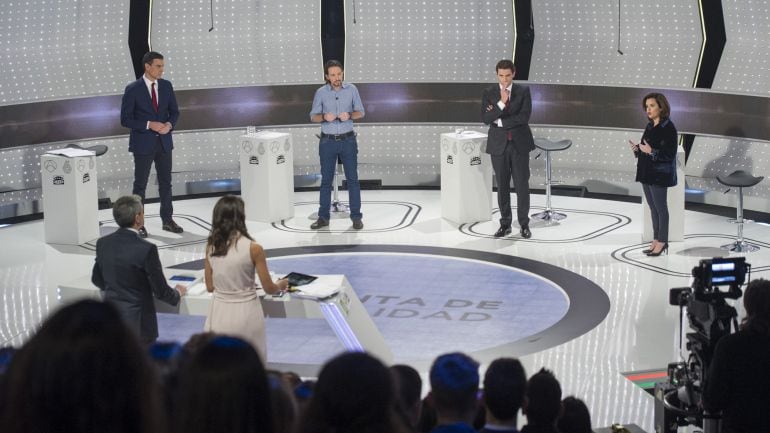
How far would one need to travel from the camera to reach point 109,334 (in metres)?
1.76

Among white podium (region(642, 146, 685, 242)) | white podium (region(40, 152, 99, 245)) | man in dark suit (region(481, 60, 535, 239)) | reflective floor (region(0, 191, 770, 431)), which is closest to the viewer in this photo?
reflective floor (region(0, 191, 770, 431))

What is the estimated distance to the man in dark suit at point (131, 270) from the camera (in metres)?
5.39

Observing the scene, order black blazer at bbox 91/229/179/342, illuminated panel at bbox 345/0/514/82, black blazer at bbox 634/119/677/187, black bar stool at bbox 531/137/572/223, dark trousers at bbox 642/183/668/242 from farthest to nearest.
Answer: illuminated panel at bbox 345/0/514/82 → black bar stool at bbox 531/137/572/223 → dark trousers at bbox 642/183/668/242 → black blazer at bbox 634/119/677/187 → black blazer at bbox 91/229/179/342

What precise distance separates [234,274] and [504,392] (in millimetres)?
2464

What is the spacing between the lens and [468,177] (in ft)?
34.3

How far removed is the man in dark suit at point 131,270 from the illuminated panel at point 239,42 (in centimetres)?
731

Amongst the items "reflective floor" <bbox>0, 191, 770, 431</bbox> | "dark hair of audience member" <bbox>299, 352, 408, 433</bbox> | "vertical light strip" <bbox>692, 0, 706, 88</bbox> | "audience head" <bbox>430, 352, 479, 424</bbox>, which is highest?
"vertical light strip" <bbox>692, 0, 706, 88</bbox>

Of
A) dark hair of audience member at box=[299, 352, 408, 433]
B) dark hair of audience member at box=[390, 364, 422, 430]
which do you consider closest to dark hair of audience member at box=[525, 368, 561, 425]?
dark hair of audience member at box=[390, 364, 422, 430]

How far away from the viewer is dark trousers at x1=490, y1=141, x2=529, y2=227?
383 inches

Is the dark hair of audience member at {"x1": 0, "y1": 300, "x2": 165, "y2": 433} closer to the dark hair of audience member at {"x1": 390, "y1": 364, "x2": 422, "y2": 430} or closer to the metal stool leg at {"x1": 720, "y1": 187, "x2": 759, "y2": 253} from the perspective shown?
the dark hair of audience member at {"x1": 390, "y1": 364, "x2": 422, "y2": 430}

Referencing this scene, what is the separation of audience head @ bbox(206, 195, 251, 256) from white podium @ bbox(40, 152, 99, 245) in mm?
4759

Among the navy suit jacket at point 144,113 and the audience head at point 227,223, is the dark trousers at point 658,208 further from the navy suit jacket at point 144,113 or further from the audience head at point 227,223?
the audience head at point 227,223

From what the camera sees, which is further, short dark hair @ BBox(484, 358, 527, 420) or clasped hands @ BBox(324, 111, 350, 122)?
clasped hands @ BBox(324, 111, 350, 122)

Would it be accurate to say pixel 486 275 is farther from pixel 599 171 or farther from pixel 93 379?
pixel 93 379
